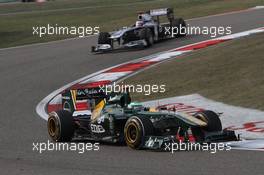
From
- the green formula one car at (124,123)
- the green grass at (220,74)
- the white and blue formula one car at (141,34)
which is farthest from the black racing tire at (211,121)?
the white and blue formula one car at (141,34)

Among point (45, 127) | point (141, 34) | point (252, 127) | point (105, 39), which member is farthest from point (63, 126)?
point (141, 34)

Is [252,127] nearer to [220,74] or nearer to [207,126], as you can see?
[207,126]

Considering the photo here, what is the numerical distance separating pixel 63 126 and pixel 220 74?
21.2 feet

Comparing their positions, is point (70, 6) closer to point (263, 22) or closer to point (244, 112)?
point (263, 22)

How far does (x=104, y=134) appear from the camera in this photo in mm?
10711

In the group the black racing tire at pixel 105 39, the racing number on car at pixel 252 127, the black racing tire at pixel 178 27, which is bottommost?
the racing number on car at pixel 252 127

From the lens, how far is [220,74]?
1667 centimetres

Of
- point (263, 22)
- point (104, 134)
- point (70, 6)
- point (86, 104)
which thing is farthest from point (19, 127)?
point (70, 6)

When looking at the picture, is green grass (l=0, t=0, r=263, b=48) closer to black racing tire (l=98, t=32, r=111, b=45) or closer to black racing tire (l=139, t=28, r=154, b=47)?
black racing tire (l=98, t=32, r=111, b=45)

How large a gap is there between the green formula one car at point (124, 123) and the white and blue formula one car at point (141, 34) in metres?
12.0

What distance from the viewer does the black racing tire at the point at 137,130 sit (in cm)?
971

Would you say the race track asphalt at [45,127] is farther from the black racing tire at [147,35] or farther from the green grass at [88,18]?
the green grass at [88,18]

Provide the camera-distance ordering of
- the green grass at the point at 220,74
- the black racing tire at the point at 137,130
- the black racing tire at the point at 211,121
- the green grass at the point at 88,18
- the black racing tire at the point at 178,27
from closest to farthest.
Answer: the black racing tire at the point at 137,130 → the black racing tire at the point at 211,121 → the green grass at the point at 220,74 → the black racing tire at the point at 178,27 → the green grass at the point at 88,18

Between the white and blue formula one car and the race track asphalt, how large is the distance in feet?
1.24
